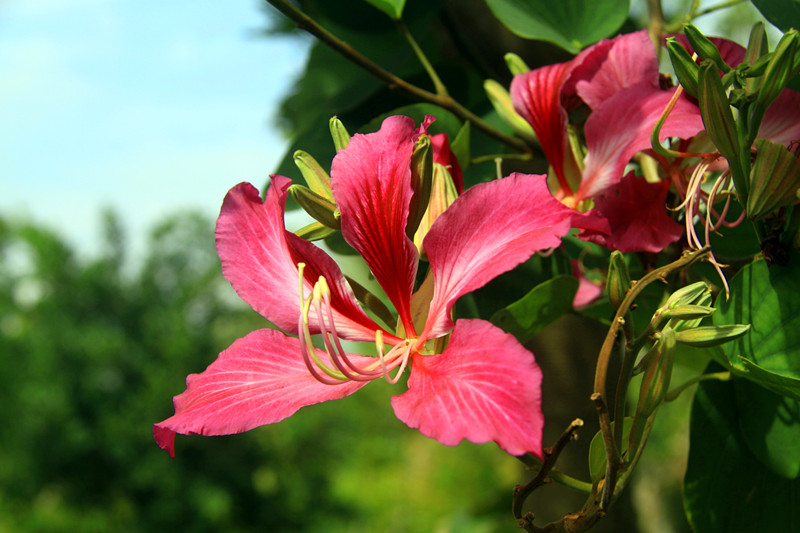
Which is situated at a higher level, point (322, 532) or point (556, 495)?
→ point (556, 495)

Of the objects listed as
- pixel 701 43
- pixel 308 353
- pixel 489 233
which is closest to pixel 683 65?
pixel 701 43

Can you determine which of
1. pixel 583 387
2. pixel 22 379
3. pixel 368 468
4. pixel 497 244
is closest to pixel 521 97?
pixel 497 244

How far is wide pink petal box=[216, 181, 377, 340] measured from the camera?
0.36 metres

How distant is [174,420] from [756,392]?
1.08 ft

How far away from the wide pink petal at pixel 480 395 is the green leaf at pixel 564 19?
0.31 m

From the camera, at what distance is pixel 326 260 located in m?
0.36

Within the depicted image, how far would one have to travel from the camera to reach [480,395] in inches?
10.7

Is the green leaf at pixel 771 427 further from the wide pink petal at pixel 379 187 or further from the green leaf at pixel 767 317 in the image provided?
the wide pink petal at pixel 379 187

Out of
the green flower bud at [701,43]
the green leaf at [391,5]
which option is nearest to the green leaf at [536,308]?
the green flower bud at [701,43]

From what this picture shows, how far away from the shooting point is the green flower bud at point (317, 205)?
0.35 meters

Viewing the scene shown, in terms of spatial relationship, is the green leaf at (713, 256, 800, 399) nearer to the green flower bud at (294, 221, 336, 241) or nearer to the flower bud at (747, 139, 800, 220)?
the flower bud at (747, 139, 800, 220)

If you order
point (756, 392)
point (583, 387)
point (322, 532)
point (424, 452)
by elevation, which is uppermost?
point (756, 392)

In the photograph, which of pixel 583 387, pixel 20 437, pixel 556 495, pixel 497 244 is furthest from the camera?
pixel 20 437

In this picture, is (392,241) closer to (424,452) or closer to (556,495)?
(556,495)
